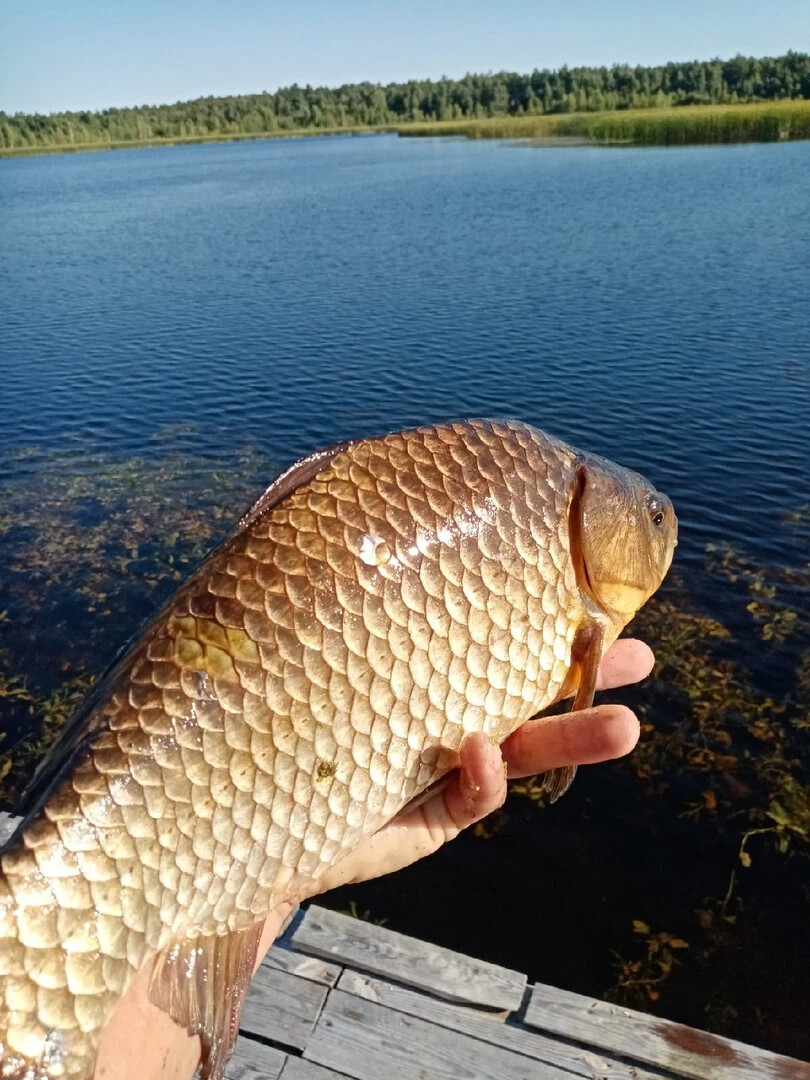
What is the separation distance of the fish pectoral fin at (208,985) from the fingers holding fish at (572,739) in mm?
1038

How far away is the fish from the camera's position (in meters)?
1.72

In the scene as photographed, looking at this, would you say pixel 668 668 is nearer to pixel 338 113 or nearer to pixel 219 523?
pixel 219 523

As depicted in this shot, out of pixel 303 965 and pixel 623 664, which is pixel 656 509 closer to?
pixel 623 664

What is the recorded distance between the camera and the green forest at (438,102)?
7588 centimetres

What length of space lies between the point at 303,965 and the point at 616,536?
270 centimetres

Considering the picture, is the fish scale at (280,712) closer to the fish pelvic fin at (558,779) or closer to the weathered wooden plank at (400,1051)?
the fish pelvic fin at (558,779)

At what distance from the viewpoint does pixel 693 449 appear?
13062 millimetres

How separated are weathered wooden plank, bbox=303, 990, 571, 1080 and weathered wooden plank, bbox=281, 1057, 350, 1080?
22mm

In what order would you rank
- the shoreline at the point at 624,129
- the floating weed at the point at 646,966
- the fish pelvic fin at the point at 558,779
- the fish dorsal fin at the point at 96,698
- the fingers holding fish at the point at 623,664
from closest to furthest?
the fish dorsal fin at the point at 96,698 → the fish pelvic fin at the point at 558,779 → the fingers holding fish at the point at 623,664 → the floating weed at the point at 646,966 → the shoreline at the point at 624,129

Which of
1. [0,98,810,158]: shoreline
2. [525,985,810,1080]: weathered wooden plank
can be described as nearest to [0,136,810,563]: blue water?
[525,985,810,1080]: weathered wooden plank

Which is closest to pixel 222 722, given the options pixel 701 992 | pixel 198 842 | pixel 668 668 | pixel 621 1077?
pixel 198 842

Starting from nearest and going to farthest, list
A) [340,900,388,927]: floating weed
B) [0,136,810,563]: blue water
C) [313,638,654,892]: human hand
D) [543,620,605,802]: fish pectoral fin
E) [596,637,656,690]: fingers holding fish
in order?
[313,638,654,892]: human hand < [543,620,605,802]: fish pectoral fin < [596,637,656,690]: fingers holding fish < [340,900,388,927]: floating weed < [0,136,810,563]: blue water

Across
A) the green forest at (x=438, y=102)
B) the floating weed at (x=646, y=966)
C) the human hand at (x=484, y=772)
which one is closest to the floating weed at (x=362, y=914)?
the floating weed at (x=646, y=966)

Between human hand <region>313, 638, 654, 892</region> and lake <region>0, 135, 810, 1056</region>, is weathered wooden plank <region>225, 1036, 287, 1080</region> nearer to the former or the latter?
human hand <region>313, 638, 654, 892</region>
